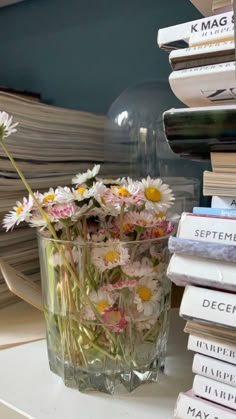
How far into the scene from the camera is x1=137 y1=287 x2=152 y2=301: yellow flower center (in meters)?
0.50

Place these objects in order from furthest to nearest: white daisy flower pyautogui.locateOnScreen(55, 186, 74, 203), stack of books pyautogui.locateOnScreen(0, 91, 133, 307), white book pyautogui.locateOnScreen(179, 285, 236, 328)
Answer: stack of books pyautogui.locateOnScreen(0, 91, 133, 307)
white daisy flower pyautogui.locateOnScreen(55, 186, 74, 203)
white book pyautogui.locateOnScreen(179, 285, 236, 328)

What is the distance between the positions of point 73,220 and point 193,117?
0.50ft

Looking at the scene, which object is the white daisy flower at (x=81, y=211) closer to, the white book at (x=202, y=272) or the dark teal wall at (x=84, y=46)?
the white book at (x=202, y=272)

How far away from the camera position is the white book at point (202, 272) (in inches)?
15.6

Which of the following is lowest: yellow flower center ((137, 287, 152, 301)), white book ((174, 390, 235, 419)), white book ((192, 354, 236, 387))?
white book ((174, 390, 235, 419))

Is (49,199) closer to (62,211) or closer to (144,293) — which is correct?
(62,211)

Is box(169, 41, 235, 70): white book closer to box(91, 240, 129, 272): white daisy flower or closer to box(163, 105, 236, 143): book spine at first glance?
box(163, 105, 236, 143): book spine

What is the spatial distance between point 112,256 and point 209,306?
0.38ft

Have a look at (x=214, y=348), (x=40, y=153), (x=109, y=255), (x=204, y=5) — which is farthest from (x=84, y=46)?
(x=214, y=348)

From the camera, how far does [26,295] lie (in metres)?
0.61

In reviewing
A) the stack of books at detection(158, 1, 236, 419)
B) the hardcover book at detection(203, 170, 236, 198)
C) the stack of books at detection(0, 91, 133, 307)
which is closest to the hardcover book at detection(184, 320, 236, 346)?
the stack of books at detection(158, 1, 236, 419)

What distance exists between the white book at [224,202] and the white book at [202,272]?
5cm

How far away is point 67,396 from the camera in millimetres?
496

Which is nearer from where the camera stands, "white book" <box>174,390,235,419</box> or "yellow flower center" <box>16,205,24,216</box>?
"white book" <box>174,390,235,419</box>
